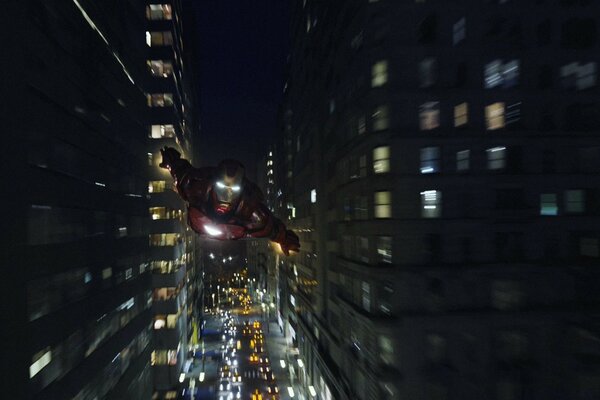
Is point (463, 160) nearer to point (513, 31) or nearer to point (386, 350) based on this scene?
point (513, 31)

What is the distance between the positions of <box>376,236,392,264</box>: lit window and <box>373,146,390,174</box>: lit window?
4.25 metres

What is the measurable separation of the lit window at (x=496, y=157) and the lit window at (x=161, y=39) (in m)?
40.9

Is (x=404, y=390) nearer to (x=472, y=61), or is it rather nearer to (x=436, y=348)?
(x=436, y=348)

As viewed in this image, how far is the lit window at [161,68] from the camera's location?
1809 inches

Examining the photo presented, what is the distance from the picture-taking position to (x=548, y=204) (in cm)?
2212

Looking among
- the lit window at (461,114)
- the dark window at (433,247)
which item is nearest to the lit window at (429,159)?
the lit window at (461,114)

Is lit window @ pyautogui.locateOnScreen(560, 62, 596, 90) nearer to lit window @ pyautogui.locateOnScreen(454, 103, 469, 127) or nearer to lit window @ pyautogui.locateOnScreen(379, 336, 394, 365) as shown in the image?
lit window @ pyautogui.locateOnScreen(454, 103, 469, 127)

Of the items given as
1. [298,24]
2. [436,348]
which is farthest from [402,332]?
[298,24]

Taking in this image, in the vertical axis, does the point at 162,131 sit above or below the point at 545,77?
above

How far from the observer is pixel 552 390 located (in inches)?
842

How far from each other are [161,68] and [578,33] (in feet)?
141

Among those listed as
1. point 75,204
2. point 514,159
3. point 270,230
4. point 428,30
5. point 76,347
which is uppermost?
point 428,30

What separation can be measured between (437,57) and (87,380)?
1117 inches

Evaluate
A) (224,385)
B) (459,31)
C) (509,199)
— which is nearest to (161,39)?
(459,31)
